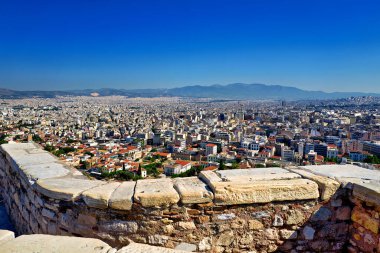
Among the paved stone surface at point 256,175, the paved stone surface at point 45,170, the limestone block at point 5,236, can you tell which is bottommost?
the limestone block at point 5,236

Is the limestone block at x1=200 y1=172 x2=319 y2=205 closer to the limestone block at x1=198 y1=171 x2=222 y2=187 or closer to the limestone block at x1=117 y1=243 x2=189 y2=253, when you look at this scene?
the limestone block at x1=198 y1=171 x2=222 y2=187

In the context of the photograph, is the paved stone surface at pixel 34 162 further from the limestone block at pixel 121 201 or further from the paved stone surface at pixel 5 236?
the limestone block at pixel 121 201

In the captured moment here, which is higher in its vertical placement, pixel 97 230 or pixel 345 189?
pixel 345 189

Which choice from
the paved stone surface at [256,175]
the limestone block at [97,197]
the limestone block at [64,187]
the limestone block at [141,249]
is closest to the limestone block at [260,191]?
the paved stone surface at [256,175]

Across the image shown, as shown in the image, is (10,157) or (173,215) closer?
(173,215)

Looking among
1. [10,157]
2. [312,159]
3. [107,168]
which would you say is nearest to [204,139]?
[312,159]

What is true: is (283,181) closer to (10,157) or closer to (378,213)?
(378,213)
